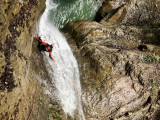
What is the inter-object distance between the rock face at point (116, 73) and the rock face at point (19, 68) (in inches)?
94.9

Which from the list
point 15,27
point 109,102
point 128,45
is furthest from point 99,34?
point 15,27

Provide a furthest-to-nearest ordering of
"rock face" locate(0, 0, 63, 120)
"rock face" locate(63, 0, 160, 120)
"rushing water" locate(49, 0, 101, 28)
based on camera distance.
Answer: "rushing water" locate(49, 0, 101, 28) < "rock face" locate(63, 0, 160, 120) < "rock face" locate(0, 0, 63, 120)

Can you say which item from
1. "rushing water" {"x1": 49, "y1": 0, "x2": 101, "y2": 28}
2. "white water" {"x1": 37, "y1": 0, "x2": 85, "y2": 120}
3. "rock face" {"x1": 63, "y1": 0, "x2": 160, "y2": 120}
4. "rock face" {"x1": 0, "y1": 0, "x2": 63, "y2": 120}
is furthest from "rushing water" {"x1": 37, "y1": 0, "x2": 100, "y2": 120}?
"rock face" {"x1": 0, "y1": 0, "x2": 63, "y2": 120}

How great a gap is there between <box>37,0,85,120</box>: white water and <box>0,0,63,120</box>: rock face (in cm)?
73

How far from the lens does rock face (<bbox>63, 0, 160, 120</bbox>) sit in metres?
7.36

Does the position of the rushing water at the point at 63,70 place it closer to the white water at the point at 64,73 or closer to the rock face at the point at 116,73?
the white water at the point at 64,73

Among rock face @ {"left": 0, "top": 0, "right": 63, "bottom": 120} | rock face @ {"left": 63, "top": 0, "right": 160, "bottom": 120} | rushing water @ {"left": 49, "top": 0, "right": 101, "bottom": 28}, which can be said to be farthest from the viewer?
rushing water @ {"left": 49, "top": 0, "right": 101, "bottom": 28}

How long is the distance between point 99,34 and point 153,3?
5.83m

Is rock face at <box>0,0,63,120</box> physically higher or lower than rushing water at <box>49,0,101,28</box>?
lower

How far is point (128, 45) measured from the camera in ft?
30.0

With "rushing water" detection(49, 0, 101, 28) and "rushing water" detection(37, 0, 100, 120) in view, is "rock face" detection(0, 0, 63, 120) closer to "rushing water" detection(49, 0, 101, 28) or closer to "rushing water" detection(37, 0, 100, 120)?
"rushing water" detection(37, 0, 100, 120)

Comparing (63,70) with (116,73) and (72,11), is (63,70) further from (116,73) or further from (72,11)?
(72,11)

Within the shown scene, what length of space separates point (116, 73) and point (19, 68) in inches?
198

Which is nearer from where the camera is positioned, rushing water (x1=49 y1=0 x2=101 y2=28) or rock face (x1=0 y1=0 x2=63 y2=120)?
rock face (x1=0 y1=0 x2=63 y2=120)
